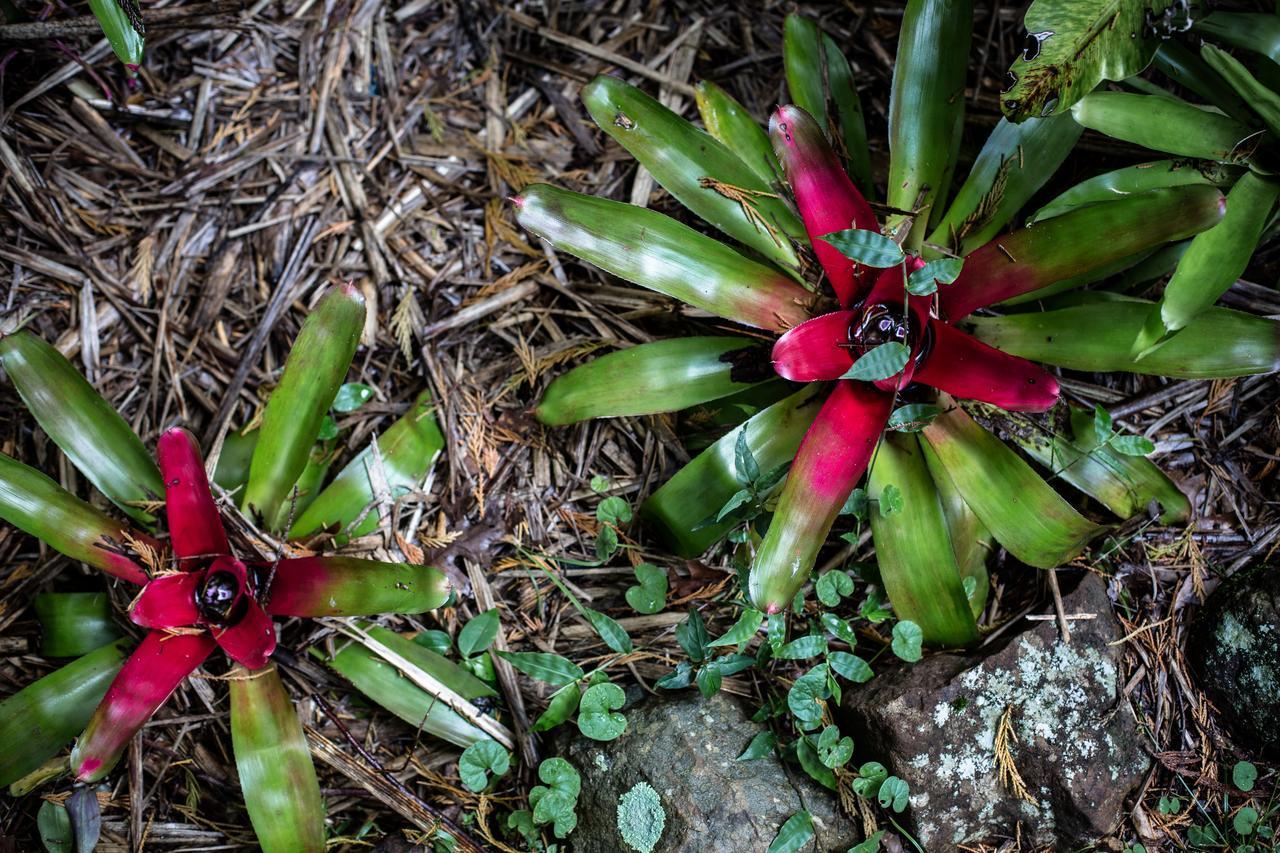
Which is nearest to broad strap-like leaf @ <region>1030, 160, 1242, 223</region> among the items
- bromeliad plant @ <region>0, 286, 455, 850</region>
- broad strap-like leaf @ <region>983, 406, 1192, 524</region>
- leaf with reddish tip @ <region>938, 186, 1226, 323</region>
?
leaf with reddish tip @ <region>938, 186, 1226, 323</region>

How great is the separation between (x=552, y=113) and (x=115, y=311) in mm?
1625

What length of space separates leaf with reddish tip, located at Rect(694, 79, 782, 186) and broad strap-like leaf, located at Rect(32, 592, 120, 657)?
2.33m

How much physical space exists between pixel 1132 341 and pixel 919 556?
80 centimetres

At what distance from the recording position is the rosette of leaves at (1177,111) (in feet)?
7.20

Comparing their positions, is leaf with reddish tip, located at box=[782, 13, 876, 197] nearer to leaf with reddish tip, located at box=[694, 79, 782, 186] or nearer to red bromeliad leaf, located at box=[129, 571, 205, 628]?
leaf with reddish tip, located at box=[694, 79, 782, 186]

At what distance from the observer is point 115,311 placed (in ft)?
9.56

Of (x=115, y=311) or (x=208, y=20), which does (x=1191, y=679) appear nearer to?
(x=115, y=311)

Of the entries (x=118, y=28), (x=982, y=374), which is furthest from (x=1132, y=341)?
(x=118, y=28)

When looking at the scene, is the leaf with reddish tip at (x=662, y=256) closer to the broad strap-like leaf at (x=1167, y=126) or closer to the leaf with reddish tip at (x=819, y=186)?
the leaf with reddish tip at (x=819, y=186)

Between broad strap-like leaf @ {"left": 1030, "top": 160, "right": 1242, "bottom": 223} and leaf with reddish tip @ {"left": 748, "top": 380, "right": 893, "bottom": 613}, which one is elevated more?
broad strap-like leaf @ {"left": 1030, "top": 160, "right": 1242, "bottom": 223}

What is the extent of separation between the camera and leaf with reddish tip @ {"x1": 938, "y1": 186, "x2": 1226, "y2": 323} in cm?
198

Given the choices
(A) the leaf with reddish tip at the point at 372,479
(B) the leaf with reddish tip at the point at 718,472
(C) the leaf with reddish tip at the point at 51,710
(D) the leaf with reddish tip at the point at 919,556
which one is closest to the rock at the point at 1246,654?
(D) the leaf with reddish tip at the point at 919,556

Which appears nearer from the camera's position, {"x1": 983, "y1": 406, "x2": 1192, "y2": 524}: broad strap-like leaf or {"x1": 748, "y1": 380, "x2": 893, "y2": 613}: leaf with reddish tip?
{"x1": 748, "y1": 380, "x2": 893, "y2": 613}: leaf with reddish tip

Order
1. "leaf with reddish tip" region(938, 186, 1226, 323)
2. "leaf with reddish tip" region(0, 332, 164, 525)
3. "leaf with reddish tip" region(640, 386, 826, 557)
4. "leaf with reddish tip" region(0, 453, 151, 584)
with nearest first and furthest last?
"leaf with reddish tip" region(938, 186, 1226, 323)
"leaf with reddish tip" region(0, 453, 151, 584)
"leaf with reddish tip" region(0, 332, 164, 525)
"leaf with reddish tip" region(640, 386, 826, 557)
